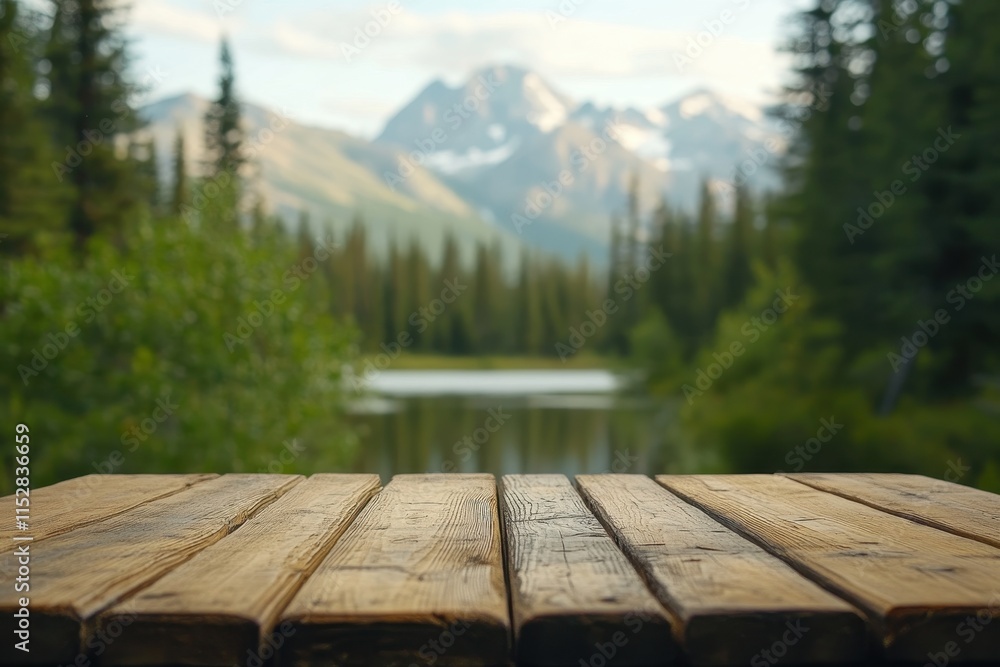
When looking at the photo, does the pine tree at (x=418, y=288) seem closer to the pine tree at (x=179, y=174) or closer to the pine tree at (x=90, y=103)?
the pine tree at (x=179, y=174)

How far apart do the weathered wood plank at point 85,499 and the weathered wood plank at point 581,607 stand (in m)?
1.03

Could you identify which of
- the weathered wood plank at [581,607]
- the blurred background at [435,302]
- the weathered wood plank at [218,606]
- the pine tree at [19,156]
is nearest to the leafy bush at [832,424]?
the blurred background at [435,302]

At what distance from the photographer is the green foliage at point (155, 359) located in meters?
12.6

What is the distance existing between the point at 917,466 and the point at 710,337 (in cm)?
3724

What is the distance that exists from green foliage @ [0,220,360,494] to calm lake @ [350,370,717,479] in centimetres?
298

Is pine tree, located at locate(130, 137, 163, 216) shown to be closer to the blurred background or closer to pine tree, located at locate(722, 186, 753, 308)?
the blurred background

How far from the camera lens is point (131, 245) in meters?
14.3

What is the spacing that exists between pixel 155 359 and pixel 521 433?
1835 cm

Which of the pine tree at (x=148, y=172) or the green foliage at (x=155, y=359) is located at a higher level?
the pine tree at (x=148, y=172)

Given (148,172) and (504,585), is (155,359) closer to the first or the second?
(504,585)

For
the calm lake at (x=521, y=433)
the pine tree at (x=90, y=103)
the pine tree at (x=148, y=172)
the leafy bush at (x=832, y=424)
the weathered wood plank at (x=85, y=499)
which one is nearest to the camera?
the weathered wood plank at (x=85, y=499)

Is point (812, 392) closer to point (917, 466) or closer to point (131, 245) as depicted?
point (917, 466)

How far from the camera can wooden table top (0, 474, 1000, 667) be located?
4.77 ft

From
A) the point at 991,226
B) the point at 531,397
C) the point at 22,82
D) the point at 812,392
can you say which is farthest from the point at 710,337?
the point at 22,82
